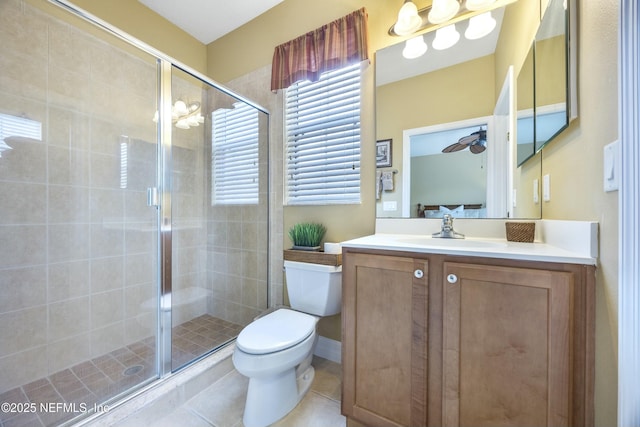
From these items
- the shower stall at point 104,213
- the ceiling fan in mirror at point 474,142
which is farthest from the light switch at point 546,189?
the shower stall at point 104,213

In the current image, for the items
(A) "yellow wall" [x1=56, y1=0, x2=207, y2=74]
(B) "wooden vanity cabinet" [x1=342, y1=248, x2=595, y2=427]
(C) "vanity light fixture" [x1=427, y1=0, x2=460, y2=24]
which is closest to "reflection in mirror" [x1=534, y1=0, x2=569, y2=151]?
(C) "vanity light fixture" [x1=427, y1=0, x2=460, y2=24]

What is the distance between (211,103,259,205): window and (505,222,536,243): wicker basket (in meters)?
1.78

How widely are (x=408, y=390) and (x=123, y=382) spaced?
162 centimetres

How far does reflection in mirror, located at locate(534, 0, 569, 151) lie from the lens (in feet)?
3.00

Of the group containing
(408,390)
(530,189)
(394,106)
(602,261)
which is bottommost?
(408,390)

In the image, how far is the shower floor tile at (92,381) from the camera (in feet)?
4.04

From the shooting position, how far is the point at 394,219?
1569mm

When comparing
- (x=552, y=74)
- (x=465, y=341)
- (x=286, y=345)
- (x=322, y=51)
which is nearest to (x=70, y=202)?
(x=286, y=345)

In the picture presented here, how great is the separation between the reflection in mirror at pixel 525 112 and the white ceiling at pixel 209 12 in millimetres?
1875

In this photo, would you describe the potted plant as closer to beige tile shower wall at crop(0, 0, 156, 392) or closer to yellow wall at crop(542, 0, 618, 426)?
beige tile shower wall at crop(0, 0, 156, 392)

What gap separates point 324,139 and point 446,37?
945mm

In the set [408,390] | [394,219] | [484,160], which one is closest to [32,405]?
[408,390]

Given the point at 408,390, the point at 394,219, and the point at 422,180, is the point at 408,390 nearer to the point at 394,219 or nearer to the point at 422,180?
the point at 394,219

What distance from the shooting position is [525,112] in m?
1.23
